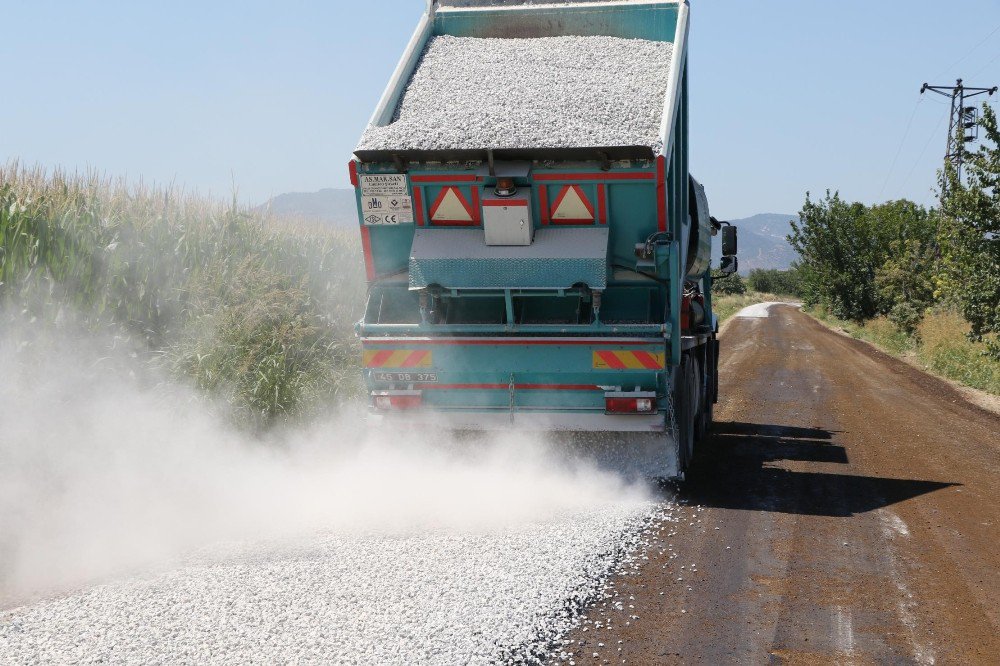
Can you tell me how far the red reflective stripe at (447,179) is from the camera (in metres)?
6.79

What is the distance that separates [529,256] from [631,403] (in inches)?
52.2

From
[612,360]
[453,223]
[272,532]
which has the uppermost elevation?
[453,223]

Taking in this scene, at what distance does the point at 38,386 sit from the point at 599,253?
14.7ft

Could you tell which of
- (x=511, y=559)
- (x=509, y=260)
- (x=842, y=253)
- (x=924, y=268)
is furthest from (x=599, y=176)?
(x=842, y=253)

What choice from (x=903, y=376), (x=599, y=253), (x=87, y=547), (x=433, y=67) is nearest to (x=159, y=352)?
(x=87, y=547)

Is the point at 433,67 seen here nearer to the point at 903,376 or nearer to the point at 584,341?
the point at 584,341

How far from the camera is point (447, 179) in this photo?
269 inches

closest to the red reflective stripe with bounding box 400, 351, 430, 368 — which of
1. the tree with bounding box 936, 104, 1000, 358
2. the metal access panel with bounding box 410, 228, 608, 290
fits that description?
the metal access panel with bounding box 410, 228, 608, 290

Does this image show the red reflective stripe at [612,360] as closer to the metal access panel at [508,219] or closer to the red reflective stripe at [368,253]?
the metal access panel at [508,219]

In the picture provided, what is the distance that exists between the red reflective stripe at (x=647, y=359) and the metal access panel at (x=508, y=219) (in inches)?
45.6

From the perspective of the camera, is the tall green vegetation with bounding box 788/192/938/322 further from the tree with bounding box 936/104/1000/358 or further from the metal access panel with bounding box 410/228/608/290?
the metal access panel with bounding box 410/228/608/290

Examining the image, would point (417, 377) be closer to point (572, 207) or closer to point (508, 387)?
point (508, 387)

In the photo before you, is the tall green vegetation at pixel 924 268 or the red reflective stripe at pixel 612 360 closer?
the red reflective stripe at pixel 612 360

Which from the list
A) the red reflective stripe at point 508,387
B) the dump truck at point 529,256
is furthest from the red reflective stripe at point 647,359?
the red reflective stripe at point 508,387
